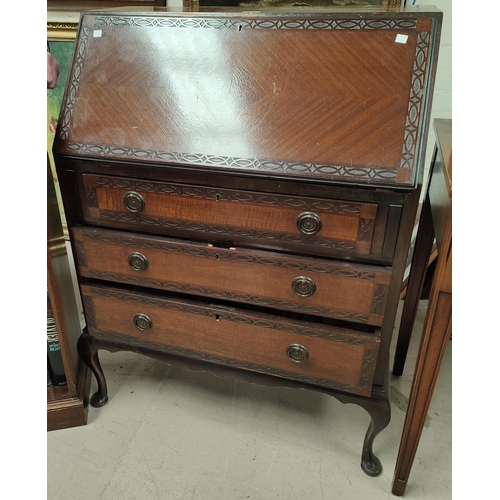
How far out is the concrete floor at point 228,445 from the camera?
4.64ft

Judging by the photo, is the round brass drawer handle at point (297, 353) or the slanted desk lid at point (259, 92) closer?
the slanted desk lid at point (259, 92)

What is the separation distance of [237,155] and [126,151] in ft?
1.02

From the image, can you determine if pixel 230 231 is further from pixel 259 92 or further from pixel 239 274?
pixel 259 92

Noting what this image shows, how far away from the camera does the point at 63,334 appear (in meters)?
1.51

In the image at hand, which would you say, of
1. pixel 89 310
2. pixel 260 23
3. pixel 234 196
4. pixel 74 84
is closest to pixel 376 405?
pixel 234 196

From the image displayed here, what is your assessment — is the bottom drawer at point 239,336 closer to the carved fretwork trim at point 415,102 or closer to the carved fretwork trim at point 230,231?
the carved fretwork trim at point 230,231

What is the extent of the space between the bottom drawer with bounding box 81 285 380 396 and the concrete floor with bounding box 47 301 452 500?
0.34m

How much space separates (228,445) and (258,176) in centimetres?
97

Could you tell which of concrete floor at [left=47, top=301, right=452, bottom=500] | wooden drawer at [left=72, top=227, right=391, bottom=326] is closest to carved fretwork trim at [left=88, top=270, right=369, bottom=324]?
wooden drawer at [left=72, top=227, right=391, bottom=326]

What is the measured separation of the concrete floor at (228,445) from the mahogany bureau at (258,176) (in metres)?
0.21

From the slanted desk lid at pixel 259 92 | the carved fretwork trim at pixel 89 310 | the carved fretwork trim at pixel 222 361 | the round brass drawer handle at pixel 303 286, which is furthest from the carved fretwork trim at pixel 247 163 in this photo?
the carved fretwork trim at pixel 222 361

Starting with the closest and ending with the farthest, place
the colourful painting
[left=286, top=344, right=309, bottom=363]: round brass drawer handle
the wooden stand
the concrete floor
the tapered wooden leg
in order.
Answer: the wooden stand < [left=286, top=344, right=309, bottom=363]: round brass drawer handle < the concrete floor < the tapered wooden leg < the colourful painting

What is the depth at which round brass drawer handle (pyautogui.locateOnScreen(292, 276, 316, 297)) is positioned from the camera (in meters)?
1.20

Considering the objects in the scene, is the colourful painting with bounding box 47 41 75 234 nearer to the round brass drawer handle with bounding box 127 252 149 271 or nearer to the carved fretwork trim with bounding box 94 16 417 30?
the carved fretwork trim with bounding box 94 16 417 30
